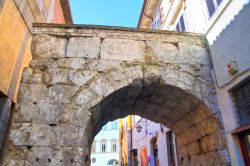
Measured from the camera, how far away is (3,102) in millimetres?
3750

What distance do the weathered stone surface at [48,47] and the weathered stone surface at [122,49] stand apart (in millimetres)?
661

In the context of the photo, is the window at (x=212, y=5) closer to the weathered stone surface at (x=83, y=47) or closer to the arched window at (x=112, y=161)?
the weathered stone surface at (x=83, y=47)

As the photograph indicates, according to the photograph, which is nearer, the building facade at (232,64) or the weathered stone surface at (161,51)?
the building facade at (232,64)

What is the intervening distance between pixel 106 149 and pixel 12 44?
23.6 meters

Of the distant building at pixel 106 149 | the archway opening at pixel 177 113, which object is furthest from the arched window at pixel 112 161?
the archway opening at pixel 177 113

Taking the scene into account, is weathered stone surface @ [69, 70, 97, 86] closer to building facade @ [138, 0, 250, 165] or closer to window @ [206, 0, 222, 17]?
building facade @ [138, 0, 250, 165]

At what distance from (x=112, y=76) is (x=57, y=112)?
0.97 meters

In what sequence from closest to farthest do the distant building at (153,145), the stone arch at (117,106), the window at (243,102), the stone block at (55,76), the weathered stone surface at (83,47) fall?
1. the stone arch at (117,106)
2. the window at (243,102)
3. the stone block at (55,76)
4. the weathered stone surface at (83,47)
5. the distant building at (153,145)

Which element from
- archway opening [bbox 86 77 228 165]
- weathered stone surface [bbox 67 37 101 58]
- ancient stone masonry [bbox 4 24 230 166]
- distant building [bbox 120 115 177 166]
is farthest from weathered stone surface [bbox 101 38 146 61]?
distant building [bbox 120 115 177 166]

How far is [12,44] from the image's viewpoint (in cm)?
409

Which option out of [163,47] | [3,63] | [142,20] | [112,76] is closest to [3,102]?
[3,63]

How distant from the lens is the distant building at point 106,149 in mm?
25484

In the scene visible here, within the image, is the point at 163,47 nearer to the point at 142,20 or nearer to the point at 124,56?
the point at 124,56

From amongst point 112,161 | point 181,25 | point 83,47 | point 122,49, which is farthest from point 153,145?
point 112,161
